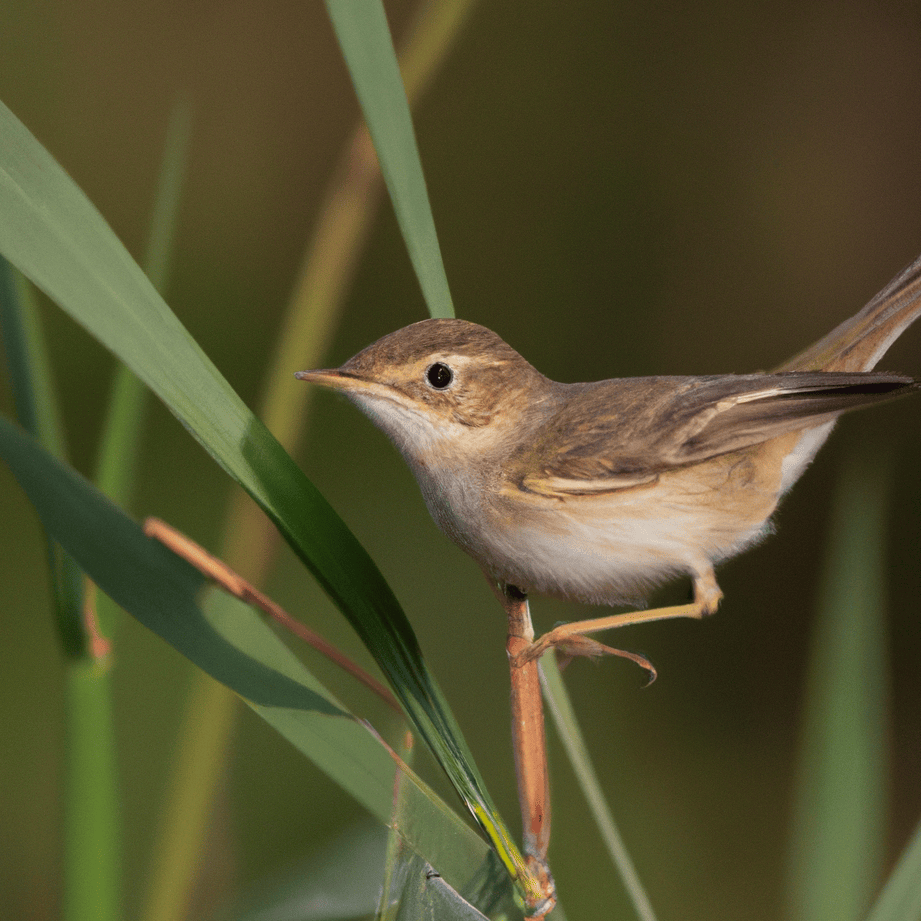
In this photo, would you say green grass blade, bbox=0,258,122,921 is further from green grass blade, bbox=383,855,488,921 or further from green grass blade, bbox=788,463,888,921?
green grass blade, bbox=788,463,888,921

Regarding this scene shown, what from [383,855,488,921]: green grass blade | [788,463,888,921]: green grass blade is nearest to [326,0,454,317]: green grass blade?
[383,855,488,921]: green grass blade

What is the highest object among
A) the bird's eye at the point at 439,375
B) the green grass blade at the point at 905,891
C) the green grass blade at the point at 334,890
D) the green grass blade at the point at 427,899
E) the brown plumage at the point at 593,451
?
the bird's eye at the point at 439,375

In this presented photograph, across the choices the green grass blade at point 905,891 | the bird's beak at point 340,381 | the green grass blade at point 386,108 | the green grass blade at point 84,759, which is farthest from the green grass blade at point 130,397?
the green grass blade at point 905,891

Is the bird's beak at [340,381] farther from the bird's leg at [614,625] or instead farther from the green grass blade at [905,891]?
the green grass blade at [905,891]

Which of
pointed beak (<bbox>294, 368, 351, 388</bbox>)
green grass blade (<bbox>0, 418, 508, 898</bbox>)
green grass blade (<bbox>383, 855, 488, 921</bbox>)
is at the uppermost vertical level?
pointed beak (<bbox>294, 368, 351, 388</bbox>)

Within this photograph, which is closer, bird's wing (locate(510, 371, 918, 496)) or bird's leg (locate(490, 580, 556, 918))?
bird's leg (locate(490, 580, 556, 918))
